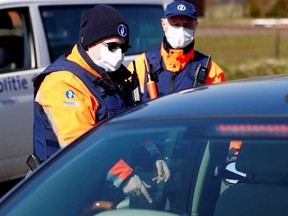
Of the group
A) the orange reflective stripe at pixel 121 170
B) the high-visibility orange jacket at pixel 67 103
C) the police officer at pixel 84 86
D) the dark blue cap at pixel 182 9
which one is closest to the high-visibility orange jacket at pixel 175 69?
the dark blue cap at pixel 182 9

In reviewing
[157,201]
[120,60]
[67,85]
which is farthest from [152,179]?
[120,60]

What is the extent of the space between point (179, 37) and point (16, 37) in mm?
2207

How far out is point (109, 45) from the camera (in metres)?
4.12

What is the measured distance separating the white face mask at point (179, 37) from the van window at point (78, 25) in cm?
202

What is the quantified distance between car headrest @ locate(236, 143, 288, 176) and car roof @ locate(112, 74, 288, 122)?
0.10 meters

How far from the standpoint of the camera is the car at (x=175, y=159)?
270 centimetres

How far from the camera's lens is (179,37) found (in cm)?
505

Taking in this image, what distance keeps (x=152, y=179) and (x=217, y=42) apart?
25.1m

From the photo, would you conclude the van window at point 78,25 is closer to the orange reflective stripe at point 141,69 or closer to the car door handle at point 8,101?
the car door handle at point 8,101

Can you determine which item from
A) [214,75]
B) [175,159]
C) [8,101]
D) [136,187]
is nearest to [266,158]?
[175,159]

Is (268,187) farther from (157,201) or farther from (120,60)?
(120,60)

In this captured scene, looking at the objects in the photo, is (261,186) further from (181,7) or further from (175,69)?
(181,7)

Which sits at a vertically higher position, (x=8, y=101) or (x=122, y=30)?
(x=122, y=30)

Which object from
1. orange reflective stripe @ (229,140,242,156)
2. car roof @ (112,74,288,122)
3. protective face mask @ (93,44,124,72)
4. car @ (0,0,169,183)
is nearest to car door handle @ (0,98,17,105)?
car @ (0,0,169,183)
